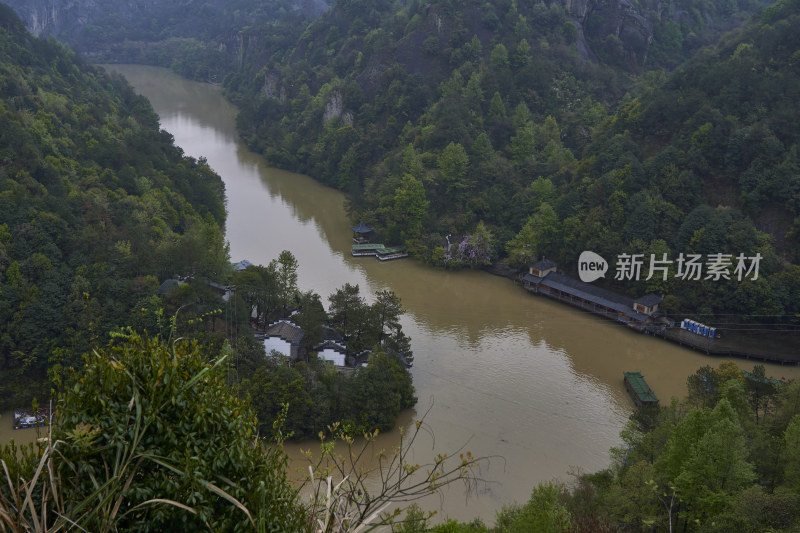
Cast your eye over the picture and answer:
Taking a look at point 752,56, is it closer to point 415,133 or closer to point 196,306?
point 415,133

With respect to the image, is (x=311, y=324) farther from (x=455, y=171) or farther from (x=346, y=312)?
(x=455, y=171)

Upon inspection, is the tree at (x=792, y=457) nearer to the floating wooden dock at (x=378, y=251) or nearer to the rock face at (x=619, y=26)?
the floating wooden dock at (x=378, y=251)

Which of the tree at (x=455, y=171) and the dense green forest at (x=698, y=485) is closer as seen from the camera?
the dense green forest at (x=698, y=485)

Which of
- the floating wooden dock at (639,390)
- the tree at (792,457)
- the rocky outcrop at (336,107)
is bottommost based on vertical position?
the floating wooden dock at (639,390)

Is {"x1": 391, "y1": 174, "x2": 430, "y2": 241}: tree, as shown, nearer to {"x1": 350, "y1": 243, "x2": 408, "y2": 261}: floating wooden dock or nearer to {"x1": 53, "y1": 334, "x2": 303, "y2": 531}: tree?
{"x1": 350, "y1": 243, "x2": 408, "y2": 261}: floating wooden dock

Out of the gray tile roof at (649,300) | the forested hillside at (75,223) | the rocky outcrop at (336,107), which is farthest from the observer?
the rocky outcrop at (336,107)

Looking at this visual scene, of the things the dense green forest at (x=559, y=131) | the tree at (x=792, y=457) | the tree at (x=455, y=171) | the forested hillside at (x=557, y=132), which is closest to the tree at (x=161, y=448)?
the tree at (x=792, y=457)
